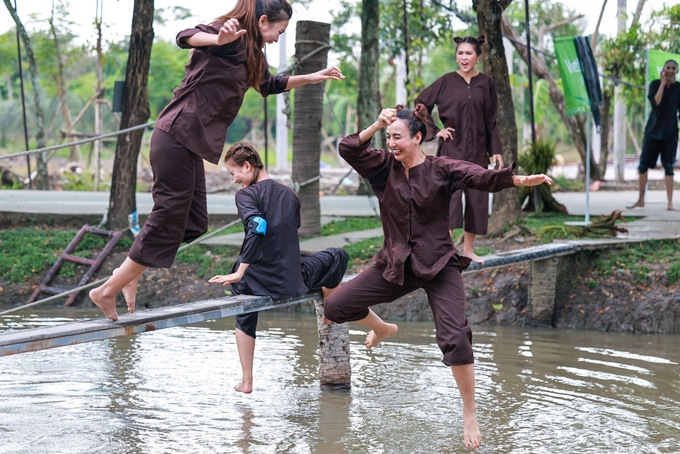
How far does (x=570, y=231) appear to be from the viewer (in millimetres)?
10016

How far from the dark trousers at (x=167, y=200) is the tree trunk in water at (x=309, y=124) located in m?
6.00

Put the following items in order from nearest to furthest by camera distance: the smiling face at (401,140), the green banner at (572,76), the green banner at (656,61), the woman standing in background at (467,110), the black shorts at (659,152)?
1. the smiling face at (401,140)
2. the woman standing in background at (467,110)
3. the green banner at (572,76)
4. the black shorts at (659,152)
5. the green banner at (656,61)

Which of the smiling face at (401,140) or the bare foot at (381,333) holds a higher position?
the smiling face at (401,140)

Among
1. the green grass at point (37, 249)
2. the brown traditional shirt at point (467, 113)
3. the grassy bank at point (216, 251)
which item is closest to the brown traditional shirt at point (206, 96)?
the brown traditional shirt at point (467, 113)

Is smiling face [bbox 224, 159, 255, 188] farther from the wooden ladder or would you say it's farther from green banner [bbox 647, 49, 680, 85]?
green banner [bbox 647, 49, 680, 85]

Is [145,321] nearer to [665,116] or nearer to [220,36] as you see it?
[220,36]

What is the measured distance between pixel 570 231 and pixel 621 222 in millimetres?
1546

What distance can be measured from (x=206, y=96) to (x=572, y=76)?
22.6 ft

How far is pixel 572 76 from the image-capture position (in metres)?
10.9

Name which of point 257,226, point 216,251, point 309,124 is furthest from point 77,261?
point 257,226

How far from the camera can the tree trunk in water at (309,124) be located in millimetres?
11023

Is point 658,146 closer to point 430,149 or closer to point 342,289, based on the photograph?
point 342,289

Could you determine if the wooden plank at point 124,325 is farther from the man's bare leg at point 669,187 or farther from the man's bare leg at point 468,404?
the man's bare leg at point 669,187

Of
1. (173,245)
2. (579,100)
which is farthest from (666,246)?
(173,245)
